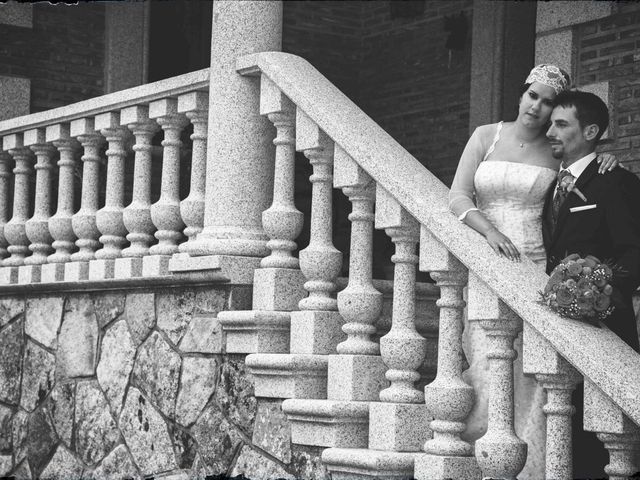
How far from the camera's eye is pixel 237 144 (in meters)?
5.48

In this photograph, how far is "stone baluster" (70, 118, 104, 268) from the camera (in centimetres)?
634

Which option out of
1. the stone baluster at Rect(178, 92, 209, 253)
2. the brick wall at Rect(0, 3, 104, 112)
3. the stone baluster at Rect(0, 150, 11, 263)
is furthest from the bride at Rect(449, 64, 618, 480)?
the brick wall at Rect(0, 3, 104, 112)

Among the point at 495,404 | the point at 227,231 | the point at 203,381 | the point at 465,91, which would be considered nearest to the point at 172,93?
the point at 227,231

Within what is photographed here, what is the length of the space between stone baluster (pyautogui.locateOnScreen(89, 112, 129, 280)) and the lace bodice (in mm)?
2127

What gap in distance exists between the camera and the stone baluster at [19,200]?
6965 millimetres

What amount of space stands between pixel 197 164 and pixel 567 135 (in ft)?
6.33

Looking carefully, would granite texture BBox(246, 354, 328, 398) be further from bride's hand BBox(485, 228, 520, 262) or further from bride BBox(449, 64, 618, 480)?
bride's hand BBox(485, 228, 520, 262)

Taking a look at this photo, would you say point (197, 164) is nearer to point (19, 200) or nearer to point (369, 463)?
point (19, 200)

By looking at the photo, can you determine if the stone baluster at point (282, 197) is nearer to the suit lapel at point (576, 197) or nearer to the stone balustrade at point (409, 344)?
the stone balustrade at point (409, 344)

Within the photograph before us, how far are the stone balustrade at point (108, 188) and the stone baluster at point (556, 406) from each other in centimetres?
216

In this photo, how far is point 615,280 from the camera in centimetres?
413

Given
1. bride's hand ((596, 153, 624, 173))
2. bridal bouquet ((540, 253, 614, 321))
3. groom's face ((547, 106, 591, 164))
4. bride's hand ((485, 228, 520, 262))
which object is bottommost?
bridal bouquet ((540, 253, 614, 321))

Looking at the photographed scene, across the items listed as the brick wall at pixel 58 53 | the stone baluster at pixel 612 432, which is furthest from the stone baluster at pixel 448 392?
the brick wall at pixel 58 53

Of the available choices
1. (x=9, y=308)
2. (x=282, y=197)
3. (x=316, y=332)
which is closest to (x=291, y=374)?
(x=316, y=332)
